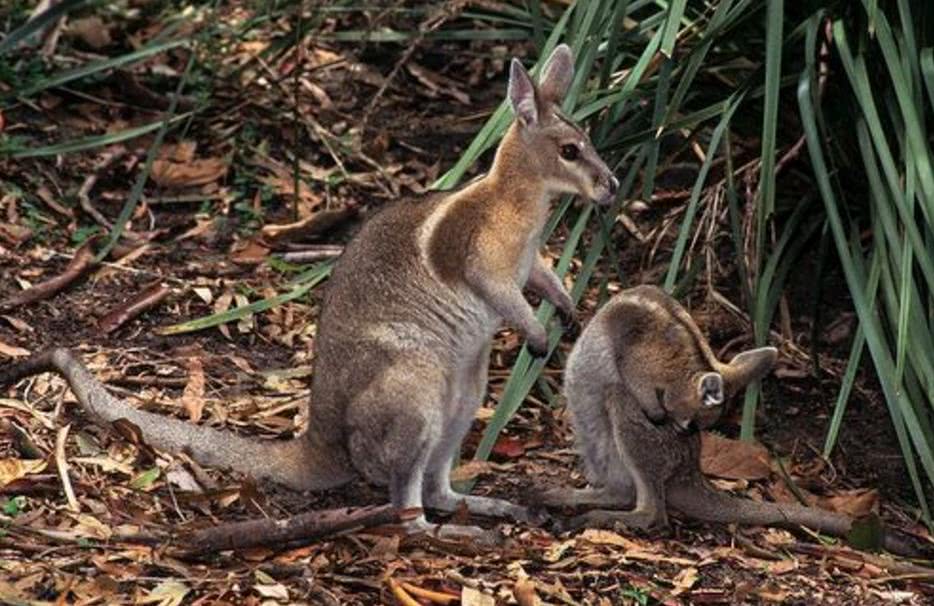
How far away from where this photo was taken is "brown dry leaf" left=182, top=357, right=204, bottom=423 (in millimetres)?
6812

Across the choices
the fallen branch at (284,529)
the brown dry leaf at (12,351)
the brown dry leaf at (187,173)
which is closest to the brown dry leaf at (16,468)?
the fallen branch at (284,529)

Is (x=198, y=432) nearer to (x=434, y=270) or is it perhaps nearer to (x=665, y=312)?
(x=434, y=270)

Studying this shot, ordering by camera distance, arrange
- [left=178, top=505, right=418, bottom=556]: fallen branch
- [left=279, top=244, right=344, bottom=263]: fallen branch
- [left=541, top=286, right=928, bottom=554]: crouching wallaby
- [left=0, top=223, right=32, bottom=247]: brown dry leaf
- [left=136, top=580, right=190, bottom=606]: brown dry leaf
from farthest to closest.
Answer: [left=279, top=244, right=344, bottom=263]: fallen branch → [left=0, top=223, right=32, bottom=247]: brown dry leaf → [left=541, top=286, right=928, bottom=554]: crouching wallaby → [left=178, top=505, right=418, bottom=556]: fallen branch → [left=136, top=580, right=190, bottom=606]: brown dry leaf

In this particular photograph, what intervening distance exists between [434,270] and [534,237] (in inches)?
14.8

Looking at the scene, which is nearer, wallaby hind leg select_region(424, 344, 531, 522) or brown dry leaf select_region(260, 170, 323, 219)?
wallaby hind leg select_region(424, 344, 531, 522)

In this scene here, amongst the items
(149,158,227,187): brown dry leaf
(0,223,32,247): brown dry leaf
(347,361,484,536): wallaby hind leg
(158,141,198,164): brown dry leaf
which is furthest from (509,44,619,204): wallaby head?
(158,141,198,164): brown dry leaf

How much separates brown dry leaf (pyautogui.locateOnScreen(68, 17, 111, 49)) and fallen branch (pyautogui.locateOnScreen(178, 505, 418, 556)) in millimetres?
4446

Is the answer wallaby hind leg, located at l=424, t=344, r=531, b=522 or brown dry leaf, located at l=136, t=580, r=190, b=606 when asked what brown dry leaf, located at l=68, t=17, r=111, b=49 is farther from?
brown dry leaf, located at l=136, t=580, r=190, b=606

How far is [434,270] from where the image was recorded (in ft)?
20.7

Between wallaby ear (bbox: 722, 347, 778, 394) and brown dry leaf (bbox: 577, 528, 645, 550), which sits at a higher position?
wallaby ear (bbox: 722, 347, 778, 394)

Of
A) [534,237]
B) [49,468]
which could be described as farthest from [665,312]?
[49,468]

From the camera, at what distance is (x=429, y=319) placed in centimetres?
623

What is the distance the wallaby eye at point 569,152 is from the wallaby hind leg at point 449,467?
2.30ft

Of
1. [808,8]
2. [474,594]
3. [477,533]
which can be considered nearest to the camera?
[474,594]
